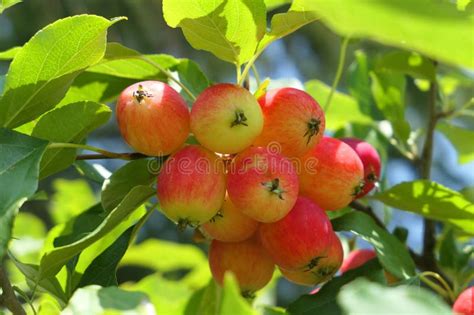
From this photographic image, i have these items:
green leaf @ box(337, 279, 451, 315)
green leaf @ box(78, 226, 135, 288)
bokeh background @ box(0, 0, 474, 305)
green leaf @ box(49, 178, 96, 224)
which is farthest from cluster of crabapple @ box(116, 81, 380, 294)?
bokeh background @ box(0, 0, 474, 305)

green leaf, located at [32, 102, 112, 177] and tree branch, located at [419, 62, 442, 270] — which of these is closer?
green leaf, located at [32, 102, 112, 177]

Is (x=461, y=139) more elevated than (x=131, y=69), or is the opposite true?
(x=131, y=69)

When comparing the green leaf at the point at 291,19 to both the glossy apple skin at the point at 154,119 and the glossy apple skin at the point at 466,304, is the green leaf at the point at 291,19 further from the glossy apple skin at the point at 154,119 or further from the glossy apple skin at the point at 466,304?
the glossy apple skin at the point at 466,304

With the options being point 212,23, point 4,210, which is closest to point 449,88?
point 212,23

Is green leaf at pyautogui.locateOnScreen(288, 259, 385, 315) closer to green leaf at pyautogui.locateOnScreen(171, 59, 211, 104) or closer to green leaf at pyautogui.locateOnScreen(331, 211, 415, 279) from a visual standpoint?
green leaf at pyautogui.locateOnScreen(331, 211, 415, 279)

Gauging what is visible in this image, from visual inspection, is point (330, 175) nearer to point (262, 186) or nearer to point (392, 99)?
point (262, 186)

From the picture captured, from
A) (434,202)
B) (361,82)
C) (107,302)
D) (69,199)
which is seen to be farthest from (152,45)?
(107,302)
